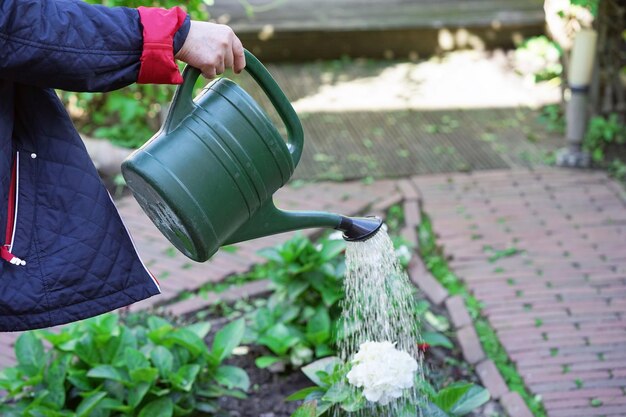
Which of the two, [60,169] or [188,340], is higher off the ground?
[60,169]

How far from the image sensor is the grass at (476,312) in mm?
3111

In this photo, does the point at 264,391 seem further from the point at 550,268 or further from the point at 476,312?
the point at 550,268

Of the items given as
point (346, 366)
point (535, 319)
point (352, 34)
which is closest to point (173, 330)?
point (346, 366)

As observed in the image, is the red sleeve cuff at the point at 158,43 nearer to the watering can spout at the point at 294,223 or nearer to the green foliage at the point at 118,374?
the watering can spout at the point at 294,223

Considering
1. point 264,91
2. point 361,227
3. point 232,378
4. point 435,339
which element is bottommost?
point 435,339

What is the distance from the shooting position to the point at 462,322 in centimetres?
351

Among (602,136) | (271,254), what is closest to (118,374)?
(271,254)

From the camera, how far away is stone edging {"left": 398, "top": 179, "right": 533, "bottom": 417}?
301cm

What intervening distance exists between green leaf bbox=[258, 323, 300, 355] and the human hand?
1487 millimetres

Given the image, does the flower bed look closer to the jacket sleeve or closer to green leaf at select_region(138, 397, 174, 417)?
green leaf at select_region(138, 397, 174, 417)

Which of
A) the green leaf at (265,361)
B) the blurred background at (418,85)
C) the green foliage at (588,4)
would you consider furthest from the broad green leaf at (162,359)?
the green foliage at (588,4)

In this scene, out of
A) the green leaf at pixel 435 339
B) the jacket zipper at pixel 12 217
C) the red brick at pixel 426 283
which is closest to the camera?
the jacket zipper at pixel 12 217

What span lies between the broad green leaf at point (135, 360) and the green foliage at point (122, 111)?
6.95 feet

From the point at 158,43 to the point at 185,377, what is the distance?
4.45ft
